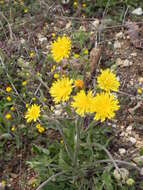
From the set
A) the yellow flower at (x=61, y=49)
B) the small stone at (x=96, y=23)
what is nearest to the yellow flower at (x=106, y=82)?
the yellow flower at (x=61, y=49)

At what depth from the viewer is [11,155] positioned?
2598 mm

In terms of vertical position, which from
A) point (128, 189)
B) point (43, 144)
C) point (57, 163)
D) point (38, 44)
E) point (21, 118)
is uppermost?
point (38, 44)

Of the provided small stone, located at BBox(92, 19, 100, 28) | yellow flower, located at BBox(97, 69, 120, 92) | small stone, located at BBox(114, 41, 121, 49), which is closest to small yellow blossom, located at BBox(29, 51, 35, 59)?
small stone, located at BBox(92, 19, 100, 28)

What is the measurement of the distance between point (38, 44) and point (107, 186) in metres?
1.62

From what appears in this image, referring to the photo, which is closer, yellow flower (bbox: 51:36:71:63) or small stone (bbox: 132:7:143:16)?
yellow flower (bbox: 51:36:71:63)

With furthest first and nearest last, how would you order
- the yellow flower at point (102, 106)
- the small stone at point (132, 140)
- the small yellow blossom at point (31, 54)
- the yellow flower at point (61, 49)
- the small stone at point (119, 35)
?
the small stone at point (119, 35), the small yellow blossom at point (31, 54), the small stone at point (132, 140), the yellow flower at point (61, 49), the yellow flower at point (102, 106)

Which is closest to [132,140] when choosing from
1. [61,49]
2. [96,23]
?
[61,49]

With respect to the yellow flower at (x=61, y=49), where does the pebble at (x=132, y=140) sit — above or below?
below

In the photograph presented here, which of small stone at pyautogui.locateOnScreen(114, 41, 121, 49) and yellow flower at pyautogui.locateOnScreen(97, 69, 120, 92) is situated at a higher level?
small stone at pyautogui.locateOnScreen(114, 41, 121, 49)

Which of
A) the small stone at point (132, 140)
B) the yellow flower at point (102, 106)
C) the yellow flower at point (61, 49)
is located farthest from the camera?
the small stone at point (132, 140)

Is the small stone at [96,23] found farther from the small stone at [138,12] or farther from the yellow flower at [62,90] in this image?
the yellow flower at [62,90]

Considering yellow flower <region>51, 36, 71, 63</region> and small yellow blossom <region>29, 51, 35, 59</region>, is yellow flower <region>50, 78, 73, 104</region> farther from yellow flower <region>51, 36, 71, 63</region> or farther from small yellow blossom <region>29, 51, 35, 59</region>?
small yellow blossom <region>29, 51, 35, 59</region>

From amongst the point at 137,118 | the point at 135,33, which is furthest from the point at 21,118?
the point at 135,33

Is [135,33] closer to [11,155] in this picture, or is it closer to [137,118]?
[137,118]
